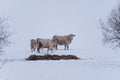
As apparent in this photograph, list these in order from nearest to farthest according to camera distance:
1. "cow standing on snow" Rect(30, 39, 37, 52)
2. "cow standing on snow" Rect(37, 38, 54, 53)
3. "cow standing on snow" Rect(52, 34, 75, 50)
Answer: "cow standing on snow" Rect(37, 38, 54, 53) < "cow standing on snow" Rect(30, 39, 37, 52) < "cow standing on snow" Rect(52, 34, 75, 50)

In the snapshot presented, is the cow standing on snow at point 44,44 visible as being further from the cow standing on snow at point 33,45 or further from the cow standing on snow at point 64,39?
the cow standing on snow at point 64,39

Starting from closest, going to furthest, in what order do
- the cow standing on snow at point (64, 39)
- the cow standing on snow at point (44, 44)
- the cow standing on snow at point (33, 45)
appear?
the cow standing on snow at point (44, 44) < the cow standing on snow at point (33, 45) < the cow standing on snow at point (64, 39)

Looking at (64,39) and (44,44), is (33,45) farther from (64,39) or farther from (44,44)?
(64,39)

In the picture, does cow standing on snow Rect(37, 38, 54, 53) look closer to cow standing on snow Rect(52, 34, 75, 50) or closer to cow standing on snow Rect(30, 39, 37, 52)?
cow standing on snow Rect(30, 39, 37, 52)

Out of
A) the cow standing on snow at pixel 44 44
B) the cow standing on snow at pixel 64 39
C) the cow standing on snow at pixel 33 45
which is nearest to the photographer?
the cow standing on snow at pixel 44 44

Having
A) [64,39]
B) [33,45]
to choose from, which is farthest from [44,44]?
[64,39]

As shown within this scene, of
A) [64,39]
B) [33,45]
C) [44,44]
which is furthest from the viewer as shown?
[64,39]

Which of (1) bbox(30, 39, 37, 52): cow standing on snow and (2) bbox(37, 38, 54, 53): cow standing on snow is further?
(1) bbox(30, 39, 37, 52): cow standing on snow

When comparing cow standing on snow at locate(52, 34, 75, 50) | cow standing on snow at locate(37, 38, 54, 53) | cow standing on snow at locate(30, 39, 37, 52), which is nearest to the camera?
cow standing on snow at locate(37, 38, 54, 53)

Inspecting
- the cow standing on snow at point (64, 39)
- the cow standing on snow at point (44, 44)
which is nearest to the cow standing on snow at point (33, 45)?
the cow standing on snow at point (44, 44)

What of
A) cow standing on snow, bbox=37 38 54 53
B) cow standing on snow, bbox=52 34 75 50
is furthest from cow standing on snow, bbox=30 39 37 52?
cow standing on snow, bbox=52 34 75 50

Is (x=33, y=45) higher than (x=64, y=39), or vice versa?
(x=64, y=39)

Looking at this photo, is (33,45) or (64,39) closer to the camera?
(33,45)

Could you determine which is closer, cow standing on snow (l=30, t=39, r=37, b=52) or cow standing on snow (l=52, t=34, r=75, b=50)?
cow standing on snow (l=30, t=39, r=37, b=52)
